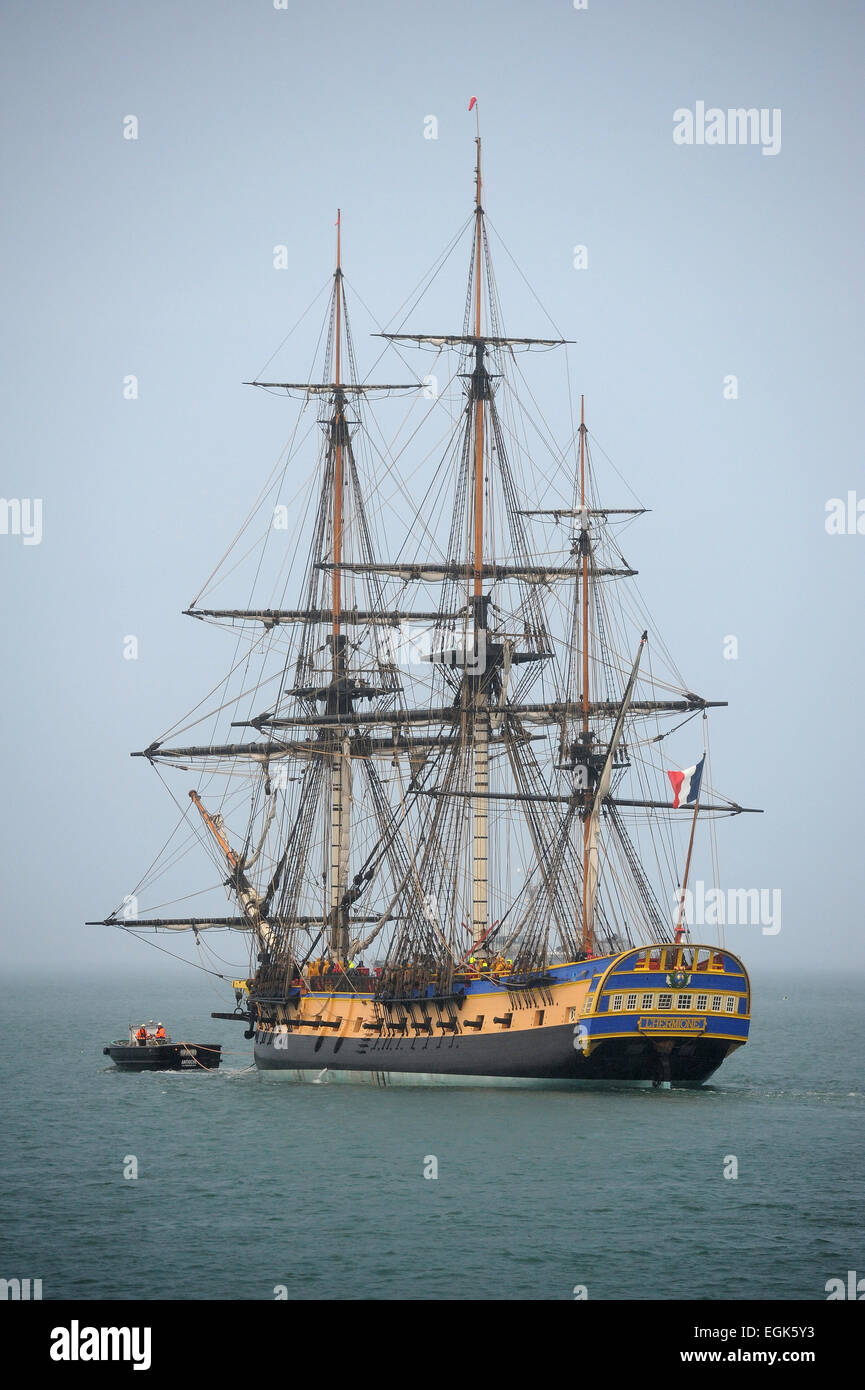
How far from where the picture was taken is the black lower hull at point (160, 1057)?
8556 cm

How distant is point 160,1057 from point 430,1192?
4102cm

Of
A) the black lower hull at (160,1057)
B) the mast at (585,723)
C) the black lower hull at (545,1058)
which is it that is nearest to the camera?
the black lower hull at (545,1058)

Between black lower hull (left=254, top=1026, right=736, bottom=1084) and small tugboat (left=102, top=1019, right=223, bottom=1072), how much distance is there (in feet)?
43.8

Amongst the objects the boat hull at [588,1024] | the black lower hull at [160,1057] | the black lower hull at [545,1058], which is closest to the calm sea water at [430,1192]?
the black lower hull at [545,1058]

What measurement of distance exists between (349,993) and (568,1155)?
27619 millimetres

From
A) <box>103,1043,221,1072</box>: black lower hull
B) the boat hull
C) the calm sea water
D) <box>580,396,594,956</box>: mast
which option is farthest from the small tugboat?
<box>580,396,594,956</box>: mast

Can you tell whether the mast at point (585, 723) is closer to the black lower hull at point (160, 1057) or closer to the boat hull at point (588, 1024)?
the boat hull at point (588, 1024)

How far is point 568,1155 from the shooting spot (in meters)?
53.1

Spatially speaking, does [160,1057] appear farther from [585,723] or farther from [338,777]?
[585,723]

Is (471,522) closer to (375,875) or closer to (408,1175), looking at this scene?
(375,875)

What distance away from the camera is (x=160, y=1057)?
282 feet

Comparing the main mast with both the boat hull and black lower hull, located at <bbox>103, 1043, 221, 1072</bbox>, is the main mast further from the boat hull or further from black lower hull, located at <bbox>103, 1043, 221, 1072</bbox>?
black lower hull, located at <bbox>103, 1043, 221, 1072</bbox>

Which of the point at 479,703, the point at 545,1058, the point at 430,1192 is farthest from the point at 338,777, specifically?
the point at 430,1192

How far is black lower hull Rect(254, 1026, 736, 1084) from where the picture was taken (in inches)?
2643
